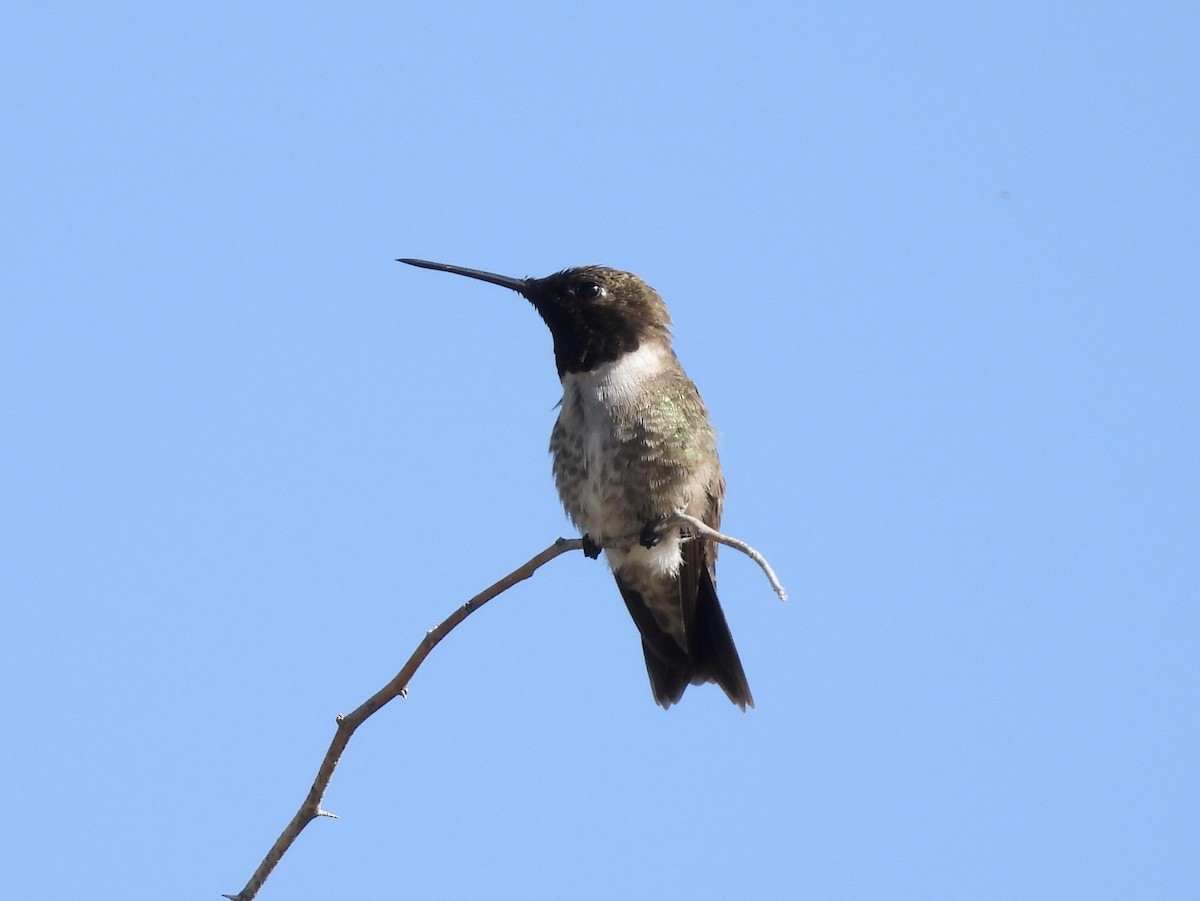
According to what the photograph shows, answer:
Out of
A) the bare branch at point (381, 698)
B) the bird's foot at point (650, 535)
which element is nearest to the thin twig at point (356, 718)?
the bare branch at point (381, 698)

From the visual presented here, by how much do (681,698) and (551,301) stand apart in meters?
1.74

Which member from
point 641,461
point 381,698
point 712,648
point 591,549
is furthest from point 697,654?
point 381,698

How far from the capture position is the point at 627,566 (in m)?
5.98

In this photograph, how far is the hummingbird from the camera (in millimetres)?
5602

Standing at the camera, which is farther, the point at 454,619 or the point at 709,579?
the point at 709,579

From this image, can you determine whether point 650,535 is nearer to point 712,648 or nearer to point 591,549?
point 591,549

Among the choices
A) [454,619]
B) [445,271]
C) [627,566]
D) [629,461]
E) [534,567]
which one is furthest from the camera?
[445,271]

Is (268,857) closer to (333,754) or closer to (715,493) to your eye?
(333,754)

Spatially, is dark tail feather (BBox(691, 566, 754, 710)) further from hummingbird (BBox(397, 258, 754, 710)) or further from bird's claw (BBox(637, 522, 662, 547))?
bird's claw (BBox(637, 522, 662, 547))

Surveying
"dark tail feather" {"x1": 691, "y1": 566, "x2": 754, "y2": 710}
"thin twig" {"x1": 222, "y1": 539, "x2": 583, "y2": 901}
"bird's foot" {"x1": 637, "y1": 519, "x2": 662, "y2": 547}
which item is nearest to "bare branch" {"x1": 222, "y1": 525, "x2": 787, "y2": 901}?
"thin twig" {"x1": 222, "y1": 539, "x2": 583, "y2": 901}

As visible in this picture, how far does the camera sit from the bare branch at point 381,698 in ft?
9.21

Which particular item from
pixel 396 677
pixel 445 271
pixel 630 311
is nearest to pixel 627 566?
pixel 630 311

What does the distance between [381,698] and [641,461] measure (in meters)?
2.57

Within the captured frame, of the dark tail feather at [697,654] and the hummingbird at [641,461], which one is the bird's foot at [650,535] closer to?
the hummingbird at [641,461]
